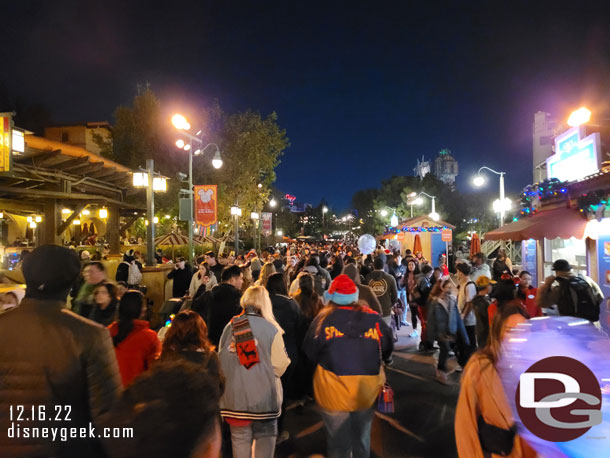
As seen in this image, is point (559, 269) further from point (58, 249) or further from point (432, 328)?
point (58, 249)

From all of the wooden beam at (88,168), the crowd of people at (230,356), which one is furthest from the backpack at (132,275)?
the wooden beam at (88,168)

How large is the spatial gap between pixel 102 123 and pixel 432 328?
47.8 metres

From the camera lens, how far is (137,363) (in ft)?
11.4

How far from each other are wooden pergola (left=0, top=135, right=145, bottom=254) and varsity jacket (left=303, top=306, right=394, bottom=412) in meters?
10.4

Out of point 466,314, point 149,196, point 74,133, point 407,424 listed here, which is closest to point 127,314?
point 407,424

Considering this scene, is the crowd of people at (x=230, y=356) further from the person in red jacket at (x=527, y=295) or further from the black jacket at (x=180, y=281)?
the black jacket at (x=180, y=281)

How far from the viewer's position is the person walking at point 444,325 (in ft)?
22.0

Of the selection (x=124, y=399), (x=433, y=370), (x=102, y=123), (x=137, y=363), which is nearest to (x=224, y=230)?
(x=102, y=123)

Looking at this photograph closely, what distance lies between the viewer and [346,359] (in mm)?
3482

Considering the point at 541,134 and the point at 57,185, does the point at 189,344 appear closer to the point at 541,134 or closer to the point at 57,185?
the point at 57,185

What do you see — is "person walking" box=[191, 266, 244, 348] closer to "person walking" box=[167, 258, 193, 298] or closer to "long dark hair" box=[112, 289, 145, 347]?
"long dark hair" box=[112, 289, 145, 347]

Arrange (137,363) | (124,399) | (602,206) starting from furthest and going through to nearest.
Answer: (602,206) < (137,363) < (124,399)

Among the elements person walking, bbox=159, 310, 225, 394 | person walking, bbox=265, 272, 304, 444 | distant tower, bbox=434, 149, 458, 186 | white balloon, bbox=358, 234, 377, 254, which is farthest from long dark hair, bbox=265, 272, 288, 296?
distant tower, bbox=434, 149, 458, 186

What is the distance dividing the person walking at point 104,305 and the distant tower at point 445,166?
18156cm
